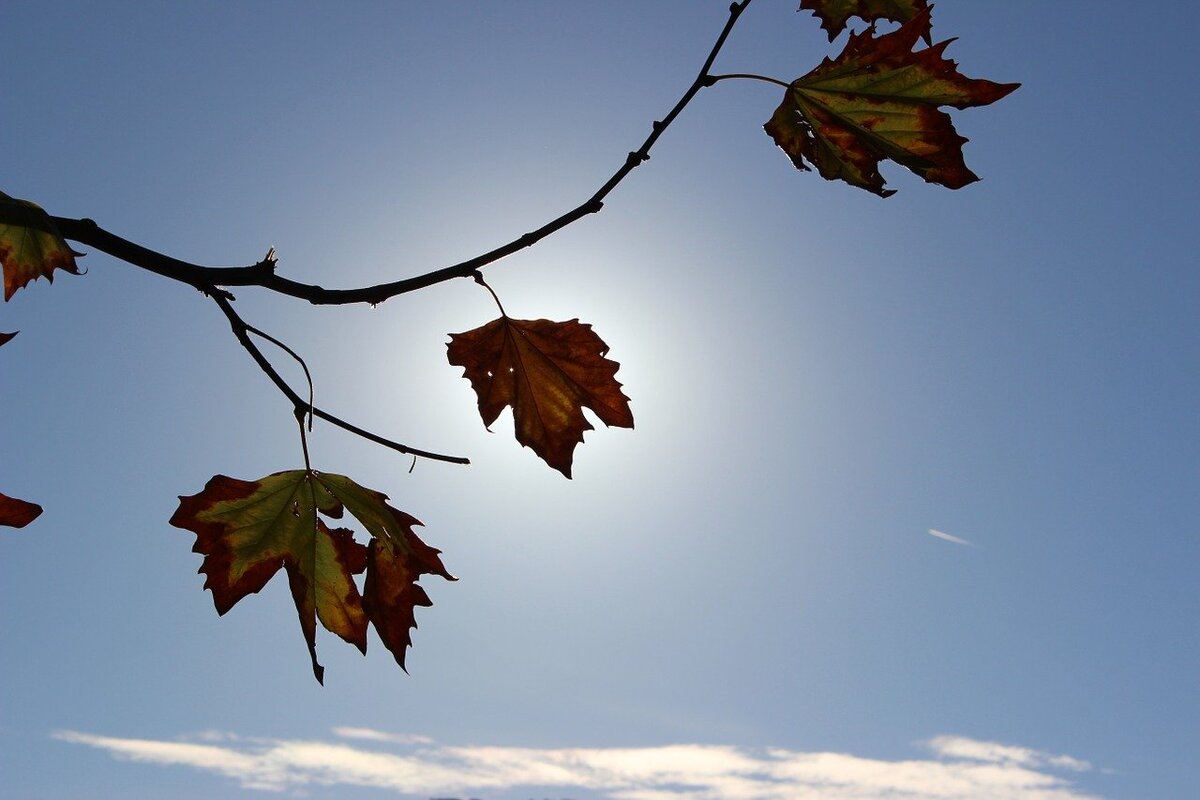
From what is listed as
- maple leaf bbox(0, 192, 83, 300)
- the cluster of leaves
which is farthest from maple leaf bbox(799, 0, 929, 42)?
maple leaf bbox(0, 192, 83, 300)

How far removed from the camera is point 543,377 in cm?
256

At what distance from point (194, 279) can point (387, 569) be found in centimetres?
90

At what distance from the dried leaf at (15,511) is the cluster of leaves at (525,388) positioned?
0.52m

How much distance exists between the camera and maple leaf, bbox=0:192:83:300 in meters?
1.73

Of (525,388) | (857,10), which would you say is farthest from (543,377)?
(857,10)

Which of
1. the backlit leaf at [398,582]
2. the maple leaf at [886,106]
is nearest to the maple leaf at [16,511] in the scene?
the backlit leaf at [398,582]

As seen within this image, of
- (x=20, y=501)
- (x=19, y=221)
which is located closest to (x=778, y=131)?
(x=19, y=221)

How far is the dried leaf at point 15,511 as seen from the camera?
184cm

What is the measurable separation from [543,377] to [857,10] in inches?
54.1

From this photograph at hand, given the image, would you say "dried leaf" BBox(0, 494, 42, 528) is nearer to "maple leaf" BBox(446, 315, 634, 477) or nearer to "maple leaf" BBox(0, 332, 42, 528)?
"maple leaf" BBox(0, 332, 42, 528)

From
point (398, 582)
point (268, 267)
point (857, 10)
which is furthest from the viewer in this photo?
point (857, 10)

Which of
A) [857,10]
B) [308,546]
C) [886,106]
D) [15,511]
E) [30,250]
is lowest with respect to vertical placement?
[15,511]

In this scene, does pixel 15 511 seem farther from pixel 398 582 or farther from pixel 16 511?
pixel 398 582

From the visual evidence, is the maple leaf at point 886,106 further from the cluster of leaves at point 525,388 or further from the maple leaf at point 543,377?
the maple leaf at point 543,377
